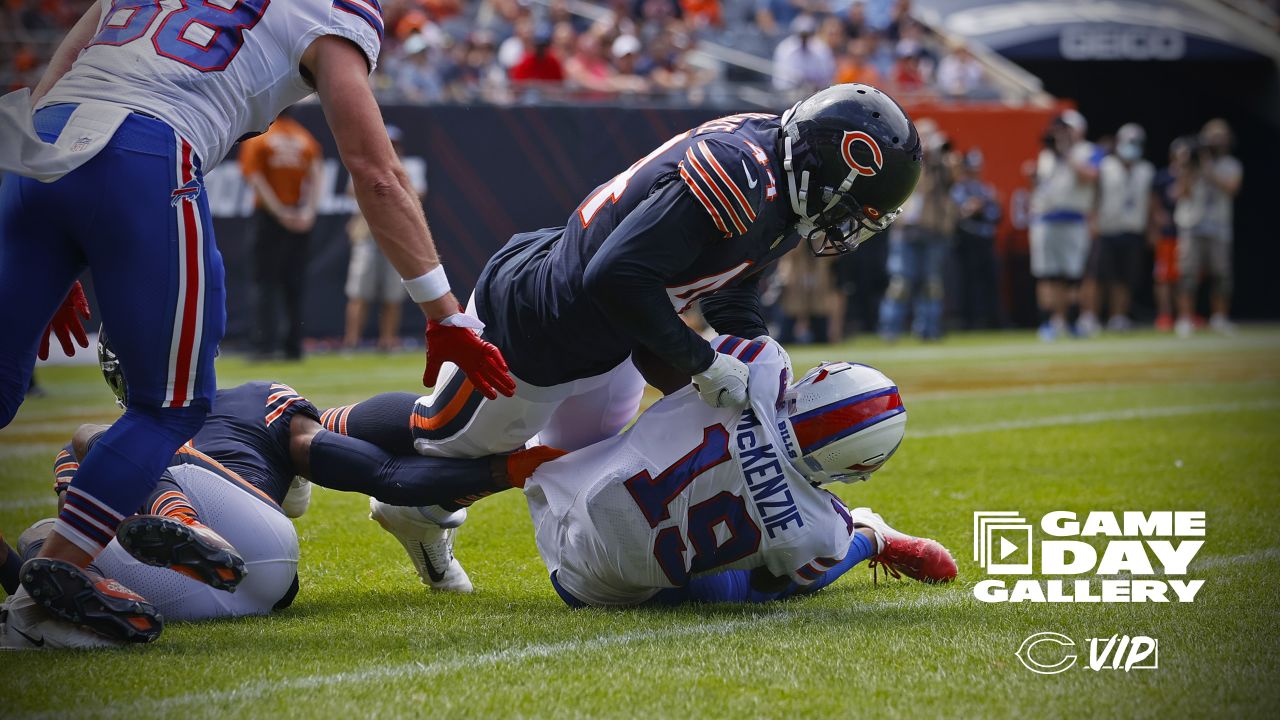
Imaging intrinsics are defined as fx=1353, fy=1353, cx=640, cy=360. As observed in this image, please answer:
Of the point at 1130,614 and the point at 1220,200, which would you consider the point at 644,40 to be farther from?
the point at 1130,614

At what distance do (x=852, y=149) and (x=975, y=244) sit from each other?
1260cm

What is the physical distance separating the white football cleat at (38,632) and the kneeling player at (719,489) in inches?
44.3

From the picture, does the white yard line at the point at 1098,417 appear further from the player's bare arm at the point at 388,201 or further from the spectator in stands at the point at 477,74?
the spectator in stands at the point at 477,74

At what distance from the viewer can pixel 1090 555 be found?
4.10 meters

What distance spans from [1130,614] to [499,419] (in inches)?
65.8

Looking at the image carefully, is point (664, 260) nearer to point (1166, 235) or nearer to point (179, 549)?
point (179, 549)

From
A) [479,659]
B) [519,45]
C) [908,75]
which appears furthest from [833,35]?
[479,659]

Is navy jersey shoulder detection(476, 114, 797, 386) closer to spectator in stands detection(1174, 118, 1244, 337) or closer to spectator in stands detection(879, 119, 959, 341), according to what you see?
spectator in stands detection(879, 119, 959, 341)

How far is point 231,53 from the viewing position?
3105mm

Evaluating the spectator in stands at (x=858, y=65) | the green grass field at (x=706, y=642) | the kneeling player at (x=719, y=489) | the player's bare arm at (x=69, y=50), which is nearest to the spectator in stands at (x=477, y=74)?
the spectator in stands at (x=858, y=65)

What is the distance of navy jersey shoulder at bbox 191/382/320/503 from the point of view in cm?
367

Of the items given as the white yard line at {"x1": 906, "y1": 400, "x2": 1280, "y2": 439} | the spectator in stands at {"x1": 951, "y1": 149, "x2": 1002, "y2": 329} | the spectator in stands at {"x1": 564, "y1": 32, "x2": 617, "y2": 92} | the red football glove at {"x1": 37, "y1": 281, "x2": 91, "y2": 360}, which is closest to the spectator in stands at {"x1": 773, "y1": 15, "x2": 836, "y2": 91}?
the spectator in stands at {"x1": 951, "y1": 149, "x2": 1002, "y2": 329}

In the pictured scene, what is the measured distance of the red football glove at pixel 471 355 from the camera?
3.12 meters

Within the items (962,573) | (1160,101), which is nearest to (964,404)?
(962,573)
